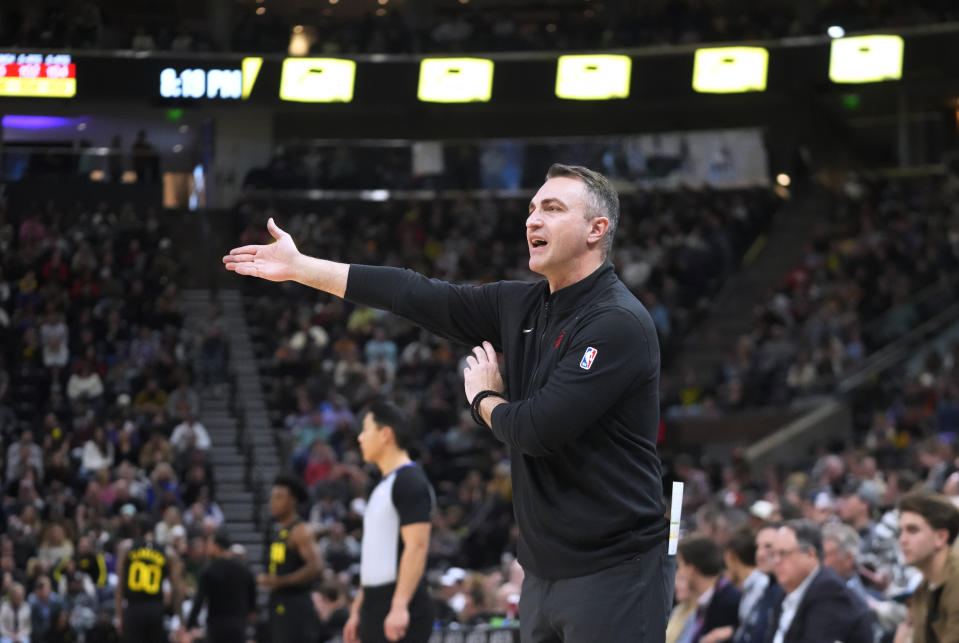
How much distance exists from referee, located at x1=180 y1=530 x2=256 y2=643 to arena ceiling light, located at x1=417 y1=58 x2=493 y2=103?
1455 cm

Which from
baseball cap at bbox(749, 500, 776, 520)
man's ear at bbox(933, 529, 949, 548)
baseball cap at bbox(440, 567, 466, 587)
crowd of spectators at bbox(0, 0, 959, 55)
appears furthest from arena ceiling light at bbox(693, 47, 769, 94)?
man's ear at bbox(933, 529, 949, 548)

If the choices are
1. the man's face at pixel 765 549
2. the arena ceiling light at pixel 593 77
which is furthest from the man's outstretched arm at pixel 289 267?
the arena ceiling light at pixel 593 77

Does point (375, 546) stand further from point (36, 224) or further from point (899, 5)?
point (899, 5)

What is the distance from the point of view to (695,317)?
22.2m

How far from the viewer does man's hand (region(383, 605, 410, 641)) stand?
6016mm

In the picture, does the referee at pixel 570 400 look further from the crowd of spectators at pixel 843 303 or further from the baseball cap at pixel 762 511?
the crowd of spectators at pixel 843 303

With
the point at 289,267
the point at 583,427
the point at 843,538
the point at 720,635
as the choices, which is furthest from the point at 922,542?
the point at 289,267

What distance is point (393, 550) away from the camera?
20.7 feet

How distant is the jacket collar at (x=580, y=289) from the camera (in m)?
3.70

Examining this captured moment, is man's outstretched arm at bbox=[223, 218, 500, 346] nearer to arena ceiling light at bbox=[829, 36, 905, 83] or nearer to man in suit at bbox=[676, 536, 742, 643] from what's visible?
man in suit at bbox=[676, 536, 742, 643]

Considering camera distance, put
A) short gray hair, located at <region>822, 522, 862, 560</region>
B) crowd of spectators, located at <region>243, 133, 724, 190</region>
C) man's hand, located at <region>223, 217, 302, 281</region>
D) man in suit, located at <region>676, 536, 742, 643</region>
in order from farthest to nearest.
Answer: crowd of spectators, located at <region>243, 133, 724, 190</region> → short gray hair, located at <region>822, 522, 862, 560</region> → man in suit, located at <region>676, 536, 742, 643</region> → man's hand, located at <region>223, 217, 302, 281</region>

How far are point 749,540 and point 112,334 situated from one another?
14.0 meters

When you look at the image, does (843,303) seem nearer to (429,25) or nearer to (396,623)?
(429,25)

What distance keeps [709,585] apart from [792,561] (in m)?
0.86
